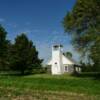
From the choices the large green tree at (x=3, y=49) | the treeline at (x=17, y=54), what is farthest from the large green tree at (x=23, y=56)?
the large green tree at (x=3, y=49)

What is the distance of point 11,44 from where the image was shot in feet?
232

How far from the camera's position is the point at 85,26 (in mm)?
47250

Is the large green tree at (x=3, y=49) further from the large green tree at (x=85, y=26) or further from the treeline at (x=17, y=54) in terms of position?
the large green tree at (x=85, y=26)

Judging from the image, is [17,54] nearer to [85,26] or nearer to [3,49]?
[3,49]

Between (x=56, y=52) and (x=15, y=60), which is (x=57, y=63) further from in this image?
(x=15, y=60)

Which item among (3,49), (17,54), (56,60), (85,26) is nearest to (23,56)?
(17,54)

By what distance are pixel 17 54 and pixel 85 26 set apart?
23.9 m

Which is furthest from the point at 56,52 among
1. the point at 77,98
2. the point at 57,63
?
the point at 77,98

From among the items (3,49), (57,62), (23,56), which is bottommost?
(57,62)

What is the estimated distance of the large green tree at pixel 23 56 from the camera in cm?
6788

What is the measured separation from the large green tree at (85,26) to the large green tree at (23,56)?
826 inches

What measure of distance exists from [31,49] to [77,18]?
79.9 feet

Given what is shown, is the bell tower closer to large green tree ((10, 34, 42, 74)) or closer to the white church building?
the white church building

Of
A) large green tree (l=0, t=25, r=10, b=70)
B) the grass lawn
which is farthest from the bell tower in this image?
the grass lawn
